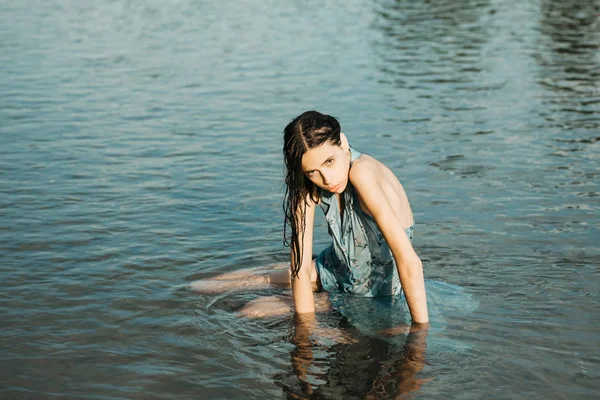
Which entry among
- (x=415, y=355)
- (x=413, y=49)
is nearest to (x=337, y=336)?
(x=415, y=355)

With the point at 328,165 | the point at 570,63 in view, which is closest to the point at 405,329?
the point at 328,165

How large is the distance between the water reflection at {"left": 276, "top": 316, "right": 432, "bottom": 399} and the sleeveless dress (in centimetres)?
39

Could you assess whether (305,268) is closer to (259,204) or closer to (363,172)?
(363,172)

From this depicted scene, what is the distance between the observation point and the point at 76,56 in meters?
20.8

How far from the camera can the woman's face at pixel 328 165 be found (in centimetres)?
561

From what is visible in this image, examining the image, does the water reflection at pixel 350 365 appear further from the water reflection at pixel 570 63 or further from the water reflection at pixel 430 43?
the water reflection at pixel 430 43

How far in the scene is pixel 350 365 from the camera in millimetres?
6012

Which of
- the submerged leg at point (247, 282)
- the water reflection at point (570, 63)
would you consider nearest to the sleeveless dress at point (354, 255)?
the submerged leg at point (247, 282)

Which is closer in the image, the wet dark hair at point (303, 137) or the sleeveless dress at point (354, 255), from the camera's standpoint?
the wet dark hair at point (303, 137)

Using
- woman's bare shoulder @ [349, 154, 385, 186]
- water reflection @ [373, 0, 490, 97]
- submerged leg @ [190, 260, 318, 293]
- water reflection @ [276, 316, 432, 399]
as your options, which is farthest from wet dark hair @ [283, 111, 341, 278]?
water reflection @ [373, 0, 490, 97]

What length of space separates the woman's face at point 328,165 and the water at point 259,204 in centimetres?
138

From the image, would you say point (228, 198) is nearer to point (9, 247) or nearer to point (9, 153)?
point (9, 247)

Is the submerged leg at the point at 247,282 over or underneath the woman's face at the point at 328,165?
underneath

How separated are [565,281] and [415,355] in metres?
2.34
